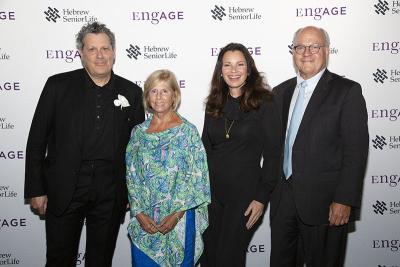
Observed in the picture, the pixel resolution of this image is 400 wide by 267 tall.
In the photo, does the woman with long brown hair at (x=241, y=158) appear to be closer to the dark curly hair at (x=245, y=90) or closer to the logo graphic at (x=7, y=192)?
the dark curly hair at (x=245, y=90)

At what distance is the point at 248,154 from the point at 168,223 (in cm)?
70

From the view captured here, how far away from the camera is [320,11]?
136 inches

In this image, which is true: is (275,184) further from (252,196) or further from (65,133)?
(65,133)

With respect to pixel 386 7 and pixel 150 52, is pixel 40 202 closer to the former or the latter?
pixel 150 52

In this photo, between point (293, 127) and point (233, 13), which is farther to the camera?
point (233, 13)

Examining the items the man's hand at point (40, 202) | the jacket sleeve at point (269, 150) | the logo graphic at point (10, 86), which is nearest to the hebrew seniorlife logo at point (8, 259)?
the man's hand at point (40, 202)

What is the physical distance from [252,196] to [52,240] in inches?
56.9

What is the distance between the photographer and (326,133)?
2.34 m

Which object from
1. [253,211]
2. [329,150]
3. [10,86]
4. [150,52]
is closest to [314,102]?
[329,150]

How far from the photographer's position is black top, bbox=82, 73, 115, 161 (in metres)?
2.53

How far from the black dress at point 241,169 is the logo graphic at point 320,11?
143 cm

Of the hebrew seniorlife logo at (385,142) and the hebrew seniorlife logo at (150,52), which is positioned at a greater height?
the hebrew seniorlife logo at (150,52)

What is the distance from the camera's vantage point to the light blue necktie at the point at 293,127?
2.46m

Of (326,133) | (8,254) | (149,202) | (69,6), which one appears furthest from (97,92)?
(8,254)
